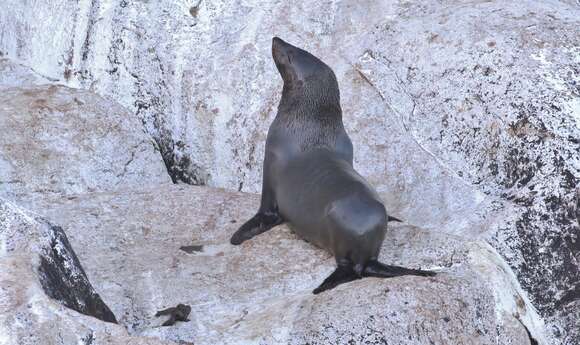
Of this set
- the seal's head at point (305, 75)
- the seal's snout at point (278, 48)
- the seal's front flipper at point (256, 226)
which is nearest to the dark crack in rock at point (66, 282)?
the seal's front flipper at point (256, 226)

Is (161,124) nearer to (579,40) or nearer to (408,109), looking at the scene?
(408,109)

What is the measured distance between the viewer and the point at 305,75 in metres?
6.59

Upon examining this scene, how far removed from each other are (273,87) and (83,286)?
10.3ft

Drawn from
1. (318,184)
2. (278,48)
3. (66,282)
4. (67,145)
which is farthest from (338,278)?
(67,145)

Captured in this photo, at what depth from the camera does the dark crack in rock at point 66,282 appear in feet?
15.1

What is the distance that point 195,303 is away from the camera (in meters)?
5.27

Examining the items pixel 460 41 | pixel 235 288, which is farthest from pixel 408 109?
pixel 235 288

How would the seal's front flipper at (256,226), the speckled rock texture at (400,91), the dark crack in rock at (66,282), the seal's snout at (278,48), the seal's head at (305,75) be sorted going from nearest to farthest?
the dark crack in rock at (66,282), the seal's front flipper at (256,226), the speckled rock texture at (400,91), the seal's head at (305,75), the seal's snout at (278,48)

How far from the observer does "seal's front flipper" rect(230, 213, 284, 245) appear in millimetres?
6027

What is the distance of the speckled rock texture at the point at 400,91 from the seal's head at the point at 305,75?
2.80 ft

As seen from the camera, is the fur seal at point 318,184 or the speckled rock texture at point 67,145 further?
the speckled rock texture at point 67,145

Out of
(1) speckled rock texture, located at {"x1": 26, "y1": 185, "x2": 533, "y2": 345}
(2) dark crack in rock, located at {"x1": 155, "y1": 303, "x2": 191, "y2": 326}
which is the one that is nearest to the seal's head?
(1) speckled rock texture, located at {"x1": 26, "y1": 185, "x2": 533, "y2": 345}

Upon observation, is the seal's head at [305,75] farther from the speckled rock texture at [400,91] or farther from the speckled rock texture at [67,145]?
the speckled rock texture at [67,145]

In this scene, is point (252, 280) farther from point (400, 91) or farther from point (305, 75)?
point (400, 91)
